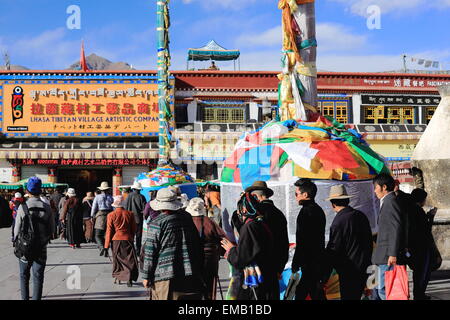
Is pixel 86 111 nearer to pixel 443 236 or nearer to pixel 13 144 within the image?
pixel 13 144

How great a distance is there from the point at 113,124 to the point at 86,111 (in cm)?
159

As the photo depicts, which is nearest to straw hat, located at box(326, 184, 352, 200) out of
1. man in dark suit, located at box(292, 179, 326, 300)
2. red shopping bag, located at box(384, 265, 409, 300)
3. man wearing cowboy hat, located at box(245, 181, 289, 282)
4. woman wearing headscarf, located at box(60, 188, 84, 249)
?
man in dark suit, located at box(292, 179, 326, 300)

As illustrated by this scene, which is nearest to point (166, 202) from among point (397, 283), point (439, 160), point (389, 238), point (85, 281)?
point (389, 238)

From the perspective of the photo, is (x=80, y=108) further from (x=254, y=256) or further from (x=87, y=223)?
(x=254, y=256)

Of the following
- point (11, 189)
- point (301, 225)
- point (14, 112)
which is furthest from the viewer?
point (14, 112)

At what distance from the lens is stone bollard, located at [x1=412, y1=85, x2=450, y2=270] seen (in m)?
7.95

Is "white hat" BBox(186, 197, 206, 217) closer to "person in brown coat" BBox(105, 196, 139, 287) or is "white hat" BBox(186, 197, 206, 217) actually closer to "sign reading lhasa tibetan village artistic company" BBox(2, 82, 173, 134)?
"person in brown coat" BBox(105, 196, 139, 287)

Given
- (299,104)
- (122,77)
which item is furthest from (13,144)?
(299,104)

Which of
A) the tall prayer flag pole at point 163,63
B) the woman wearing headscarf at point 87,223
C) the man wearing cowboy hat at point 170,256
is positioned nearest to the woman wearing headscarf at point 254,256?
the man wearing cowboy hat at point 170,256

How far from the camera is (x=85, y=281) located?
801cm

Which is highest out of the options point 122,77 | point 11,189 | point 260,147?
point 122,77

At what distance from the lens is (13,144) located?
26.5m

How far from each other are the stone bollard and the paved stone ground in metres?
1.21

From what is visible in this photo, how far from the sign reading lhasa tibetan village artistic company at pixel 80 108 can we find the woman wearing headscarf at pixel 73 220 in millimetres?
13894
